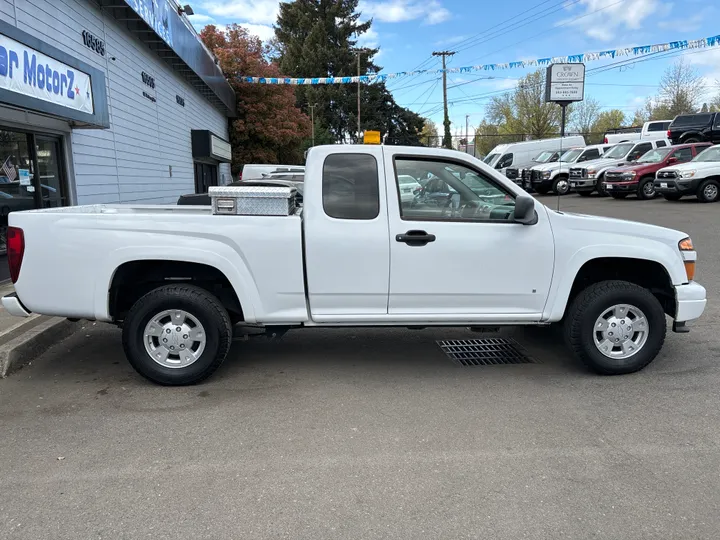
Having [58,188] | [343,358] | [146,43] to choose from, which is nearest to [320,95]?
[146,43]

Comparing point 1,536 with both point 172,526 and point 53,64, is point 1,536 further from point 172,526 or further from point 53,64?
point 53,64

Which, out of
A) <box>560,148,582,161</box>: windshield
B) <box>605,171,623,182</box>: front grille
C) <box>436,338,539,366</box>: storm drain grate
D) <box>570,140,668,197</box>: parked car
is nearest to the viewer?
<box>436,338,539,366</box>: storm drain grate

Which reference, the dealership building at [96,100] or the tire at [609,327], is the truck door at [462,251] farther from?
the dealership building at [96,100]

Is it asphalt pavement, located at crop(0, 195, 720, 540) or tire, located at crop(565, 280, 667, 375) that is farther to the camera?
tire, located at crop(565, 280, 667, 375)

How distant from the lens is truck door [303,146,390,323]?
4.33 m

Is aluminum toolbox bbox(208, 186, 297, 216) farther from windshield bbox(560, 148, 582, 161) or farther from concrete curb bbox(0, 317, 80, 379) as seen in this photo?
windshield bbox(560, 148, 582, 161)

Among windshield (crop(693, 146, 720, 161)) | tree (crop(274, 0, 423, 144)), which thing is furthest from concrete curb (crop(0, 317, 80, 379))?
tree (crop(274, 0, 423, 144))

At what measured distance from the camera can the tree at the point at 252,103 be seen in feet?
78.5

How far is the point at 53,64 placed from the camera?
750 cm

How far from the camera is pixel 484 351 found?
5.39 m

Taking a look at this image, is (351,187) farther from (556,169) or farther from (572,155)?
(572,155)

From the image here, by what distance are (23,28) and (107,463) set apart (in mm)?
6815

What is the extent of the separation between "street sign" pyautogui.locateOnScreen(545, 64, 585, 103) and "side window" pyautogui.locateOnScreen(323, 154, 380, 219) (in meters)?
3.93

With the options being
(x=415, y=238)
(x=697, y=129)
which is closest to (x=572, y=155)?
(x=697, y=129)
